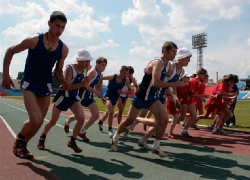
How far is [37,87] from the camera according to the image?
13.6 feet

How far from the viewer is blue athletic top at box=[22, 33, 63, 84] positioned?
13.2ft

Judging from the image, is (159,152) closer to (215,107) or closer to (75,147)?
(75,147)

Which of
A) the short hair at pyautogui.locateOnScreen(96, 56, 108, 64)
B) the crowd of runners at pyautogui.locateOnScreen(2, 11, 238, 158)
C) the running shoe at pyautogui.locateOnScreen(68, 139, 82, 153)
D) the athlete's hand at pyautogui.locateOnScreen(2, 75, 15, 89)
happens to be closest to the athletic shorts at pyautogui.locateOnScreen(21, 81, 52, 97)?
the crowd of runners at pyautogui.locateOnScreen(2, 11, 238, 158)

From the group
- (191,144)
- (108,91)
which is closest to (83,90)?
(108,91)

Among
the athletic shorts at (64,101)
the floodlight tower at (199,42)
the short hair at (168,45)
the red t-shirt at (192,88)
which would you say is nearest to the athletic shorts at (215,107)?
the red t-shirt at (192,88)

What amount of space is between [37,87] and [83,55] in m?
1.34

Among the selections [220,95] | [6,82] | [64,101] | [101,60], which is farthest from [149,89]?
[220,95]

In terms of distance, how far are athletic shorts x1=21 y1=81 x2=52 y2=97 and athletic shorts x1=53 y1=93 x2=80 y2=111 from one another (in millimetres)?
1006

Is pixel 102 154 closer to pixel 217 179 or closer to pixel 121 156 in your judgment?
pixel 121 156

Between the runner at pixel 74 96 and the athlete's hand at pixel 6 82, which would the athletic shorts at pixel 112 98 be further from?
the athlete's hand at pixel 6 82

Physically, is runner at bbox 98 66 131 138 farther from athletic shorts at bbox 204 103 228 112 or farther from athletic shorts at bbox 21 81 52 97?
athletic shorts at bbox 21 81 52 97

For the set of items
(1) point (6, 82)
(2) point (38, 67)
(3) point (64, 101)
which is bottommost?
(3) point (64, 101)

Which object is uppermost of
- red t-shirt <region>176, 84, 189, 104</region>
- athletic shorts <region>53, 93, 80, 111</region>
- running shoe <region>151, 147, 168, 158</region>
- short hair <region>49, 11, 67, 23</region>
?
short hair <region>49, 11, 67, 23</region>

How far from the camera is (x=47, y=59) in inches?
162
